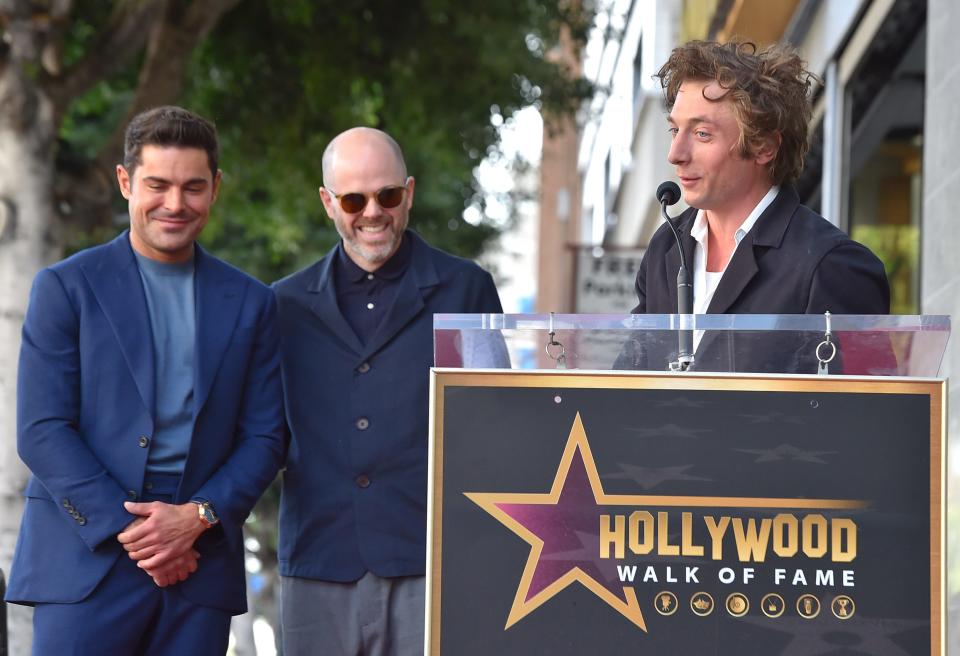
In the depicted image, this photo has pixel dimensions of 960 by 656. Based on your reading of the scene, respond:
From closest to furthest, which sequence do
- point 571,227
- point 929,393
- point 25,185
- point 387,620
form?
point 929,393 → point 387,620 → point 25,185 → point 571,227

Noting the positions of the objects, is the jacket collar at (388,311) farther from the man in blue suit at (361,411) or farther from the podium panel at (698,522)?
the podium panel at (698,522)

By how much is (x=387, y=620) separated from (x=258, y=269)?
46.7 ft

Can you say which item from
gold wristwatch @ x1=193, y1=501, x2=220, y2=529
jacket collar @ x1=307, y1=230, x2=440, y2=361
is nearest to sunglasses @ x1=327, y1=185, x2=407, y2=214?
jacket collar @ x1=307, y1=230, x2=440, y2=361

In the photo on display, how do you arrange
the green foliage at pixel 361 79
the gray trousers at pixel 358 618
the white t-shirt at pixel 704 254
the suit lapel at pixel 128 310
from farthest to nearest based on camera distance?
the green foliage at pixel 361 79, the gray trousers at pixel 358 618, the suit lapel at pixel 128 310, the white t-shirt at pixel 704 254

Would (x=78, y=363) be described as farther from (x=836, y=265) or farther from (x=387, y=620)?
(x=836, y=265)

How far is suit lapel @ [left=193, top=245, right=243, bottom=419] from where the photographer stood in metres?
4.39

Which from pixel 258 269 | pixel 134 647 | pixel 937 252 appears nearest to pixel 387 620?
pixel 134 647

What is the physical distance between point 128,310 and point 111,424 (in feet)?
1.04

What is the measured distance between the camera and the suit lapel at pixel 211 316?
→ 4.39m

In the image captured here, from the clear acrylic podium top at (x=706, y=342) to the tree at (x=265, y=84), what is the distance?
692 cm

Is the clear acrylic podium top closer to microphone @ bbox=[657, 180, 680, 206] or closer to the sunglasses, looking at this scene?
microphone @ bbox=[657, 180, 680, 206]

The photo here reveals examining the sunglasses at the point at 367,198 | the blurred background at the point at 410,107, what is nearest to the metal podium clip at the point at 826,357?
the sunglasses at the point at 367,198

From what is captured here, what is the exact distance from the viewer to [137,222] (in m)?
4.52

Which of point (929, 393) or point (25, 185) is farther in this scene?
point (25, 185)
